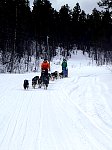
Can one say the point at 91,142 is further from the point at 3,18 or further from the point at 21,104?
the point at 3,18

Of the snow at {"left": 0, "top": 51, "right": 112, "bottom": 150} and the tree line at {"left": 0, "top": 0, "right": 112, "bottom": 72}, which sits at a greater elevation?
the tree line at {"left": 0, "top": 0, "right": 112, "bottom": 72}

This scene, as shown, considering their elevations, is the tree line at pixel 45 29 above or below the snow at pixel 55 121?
above

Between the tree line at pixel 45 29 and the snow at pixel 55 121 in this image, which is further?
the tree line at pixel 45 29

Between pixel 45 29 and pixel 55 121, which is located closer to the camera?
pixel 55 121

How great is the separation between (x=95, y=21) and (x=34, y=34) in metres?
20.0

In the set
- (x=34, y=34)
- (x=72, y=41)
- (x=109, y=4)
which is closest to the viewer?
(x=109, y=4)

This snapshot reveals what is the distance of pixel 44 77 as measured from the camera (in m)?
21.4

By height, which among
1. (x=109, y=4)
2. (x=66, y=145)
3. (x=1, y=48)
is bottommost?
(x=66, y=145)

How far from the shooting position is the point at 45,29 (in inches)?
2456

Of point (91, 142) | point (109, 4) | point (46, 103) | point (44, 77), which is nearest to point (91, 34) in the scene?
point (109, 4)

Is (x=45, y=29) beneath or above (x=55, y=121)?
above

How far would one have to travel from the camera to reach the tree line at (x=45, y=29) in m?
51.2

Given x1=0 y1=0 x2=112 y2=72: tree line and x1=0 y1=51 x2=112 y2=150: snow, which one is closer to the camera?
x1=0 y1=51 x2=112 y2=150: snow

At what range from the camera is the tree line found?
51219mm
